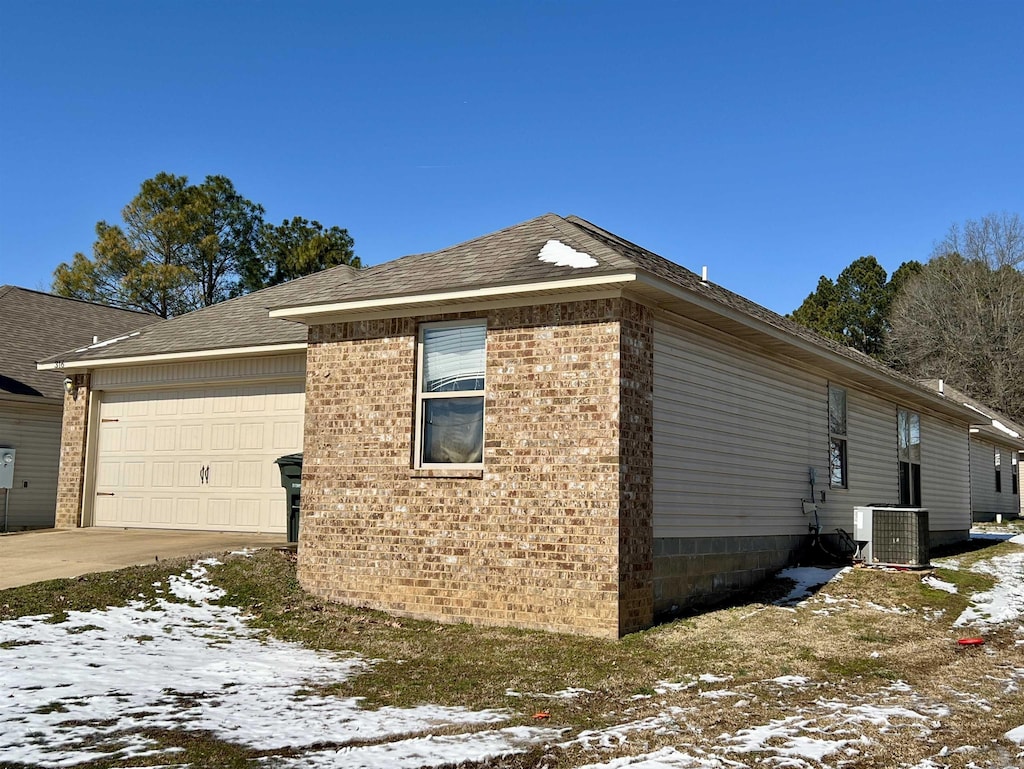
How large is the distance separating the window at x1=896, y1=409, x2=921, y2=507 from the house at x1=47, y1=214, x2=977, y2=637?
18.1 feet

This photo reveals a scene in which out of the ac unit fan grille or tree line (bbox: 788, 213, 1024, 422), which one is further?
tree line (bbox: 788, 213, 1024, 422)

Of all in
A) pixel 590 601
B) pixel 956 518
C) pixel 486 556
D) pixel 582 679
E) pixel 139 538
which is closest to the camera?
pixel 582 679

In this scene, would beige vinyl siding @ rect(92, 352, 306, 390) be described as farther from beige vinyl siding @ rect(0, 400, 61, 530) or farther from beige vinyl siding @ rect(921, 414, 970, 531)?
beige vinyl siding @ rect(921, 414, 970, 531)

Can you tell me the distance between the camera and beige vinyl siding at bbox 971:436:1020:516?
32.9 meters

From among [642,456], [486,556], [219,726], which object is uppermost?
[642,456]

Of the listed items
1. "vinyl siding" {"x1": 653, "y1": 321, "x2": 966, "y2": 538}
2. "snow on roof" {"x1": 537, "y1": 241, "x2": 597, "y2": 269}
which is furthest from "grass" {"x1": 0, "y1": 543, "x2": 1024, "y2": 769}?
"snow on roof" {"x1": 537, "y1": 241, "x2": 597, "y2": 269}

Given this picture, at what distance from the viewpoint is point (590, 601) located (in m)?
9.41

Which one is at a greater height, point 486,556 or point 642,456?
point 642,456

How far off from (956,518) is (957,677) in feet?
52.5

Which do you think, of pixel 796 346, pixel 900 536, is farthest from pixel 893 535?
pixel 796 346

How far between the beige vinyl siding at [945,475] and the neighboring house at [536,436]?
9.33m

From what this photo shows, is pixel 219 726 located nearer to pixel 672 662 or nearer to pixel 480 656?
pixel 480 656

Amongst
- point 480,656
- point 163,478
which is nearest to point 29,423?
point 163,478

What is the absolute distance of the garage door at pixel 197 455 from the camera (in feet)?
49.9
